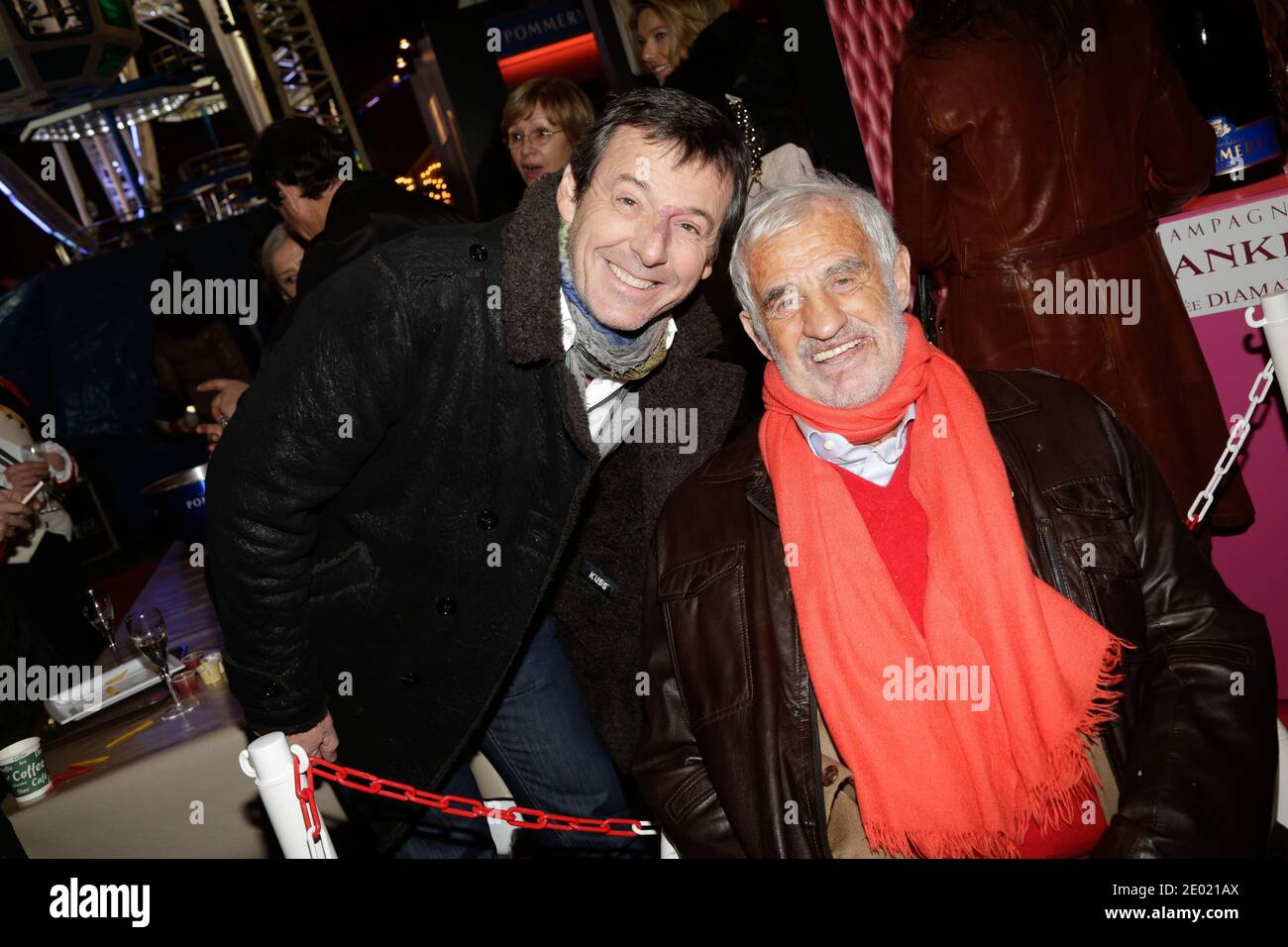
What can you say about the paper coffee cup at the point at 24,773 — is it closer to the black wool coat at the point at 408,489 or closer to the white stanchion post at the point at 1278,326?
the black wool coat at the point at 408,489

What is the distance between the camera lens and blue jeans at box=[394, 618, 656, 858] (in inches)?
97.1

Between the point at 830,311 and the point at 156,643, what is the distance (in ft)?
7.13

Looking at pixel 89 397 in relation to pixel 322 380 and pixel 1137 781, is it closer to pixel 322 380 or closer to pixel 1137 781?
pixel 322 380

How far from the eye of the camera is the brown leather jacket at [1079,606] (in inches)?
67.2

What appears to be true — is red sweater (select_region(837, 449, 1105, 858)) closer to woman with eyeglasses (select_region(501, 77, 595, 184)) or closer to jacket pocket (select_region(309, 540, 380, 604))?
jacket pocket (select_region(309, 540, 380, 604))

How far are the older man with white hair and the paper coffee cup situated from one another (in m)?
1.61

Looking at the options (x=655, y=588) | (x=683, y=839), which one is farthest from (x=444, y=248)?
(x=683, y=839)

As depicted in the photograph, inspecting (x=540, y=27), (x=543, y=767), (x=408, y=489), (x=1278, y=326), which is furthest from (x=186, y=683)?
(x=540, y=27)

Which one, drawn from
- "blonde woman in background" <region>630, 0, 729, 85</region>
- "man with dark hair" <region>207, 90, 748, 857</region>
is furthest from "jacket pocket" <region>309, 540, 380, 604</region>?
"blonde woman in background" <region>630, 0, 729, 85</region>

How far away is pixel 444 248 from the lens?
2.00 metres

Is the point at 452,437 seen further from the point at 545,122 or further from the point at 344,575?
the point at 545,122

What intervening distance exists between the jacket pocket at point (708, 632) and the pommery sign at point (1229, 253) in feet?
6.28

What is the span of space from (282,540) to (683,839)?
1.08 metres

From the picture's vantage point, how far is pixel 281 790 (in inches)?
55.2
